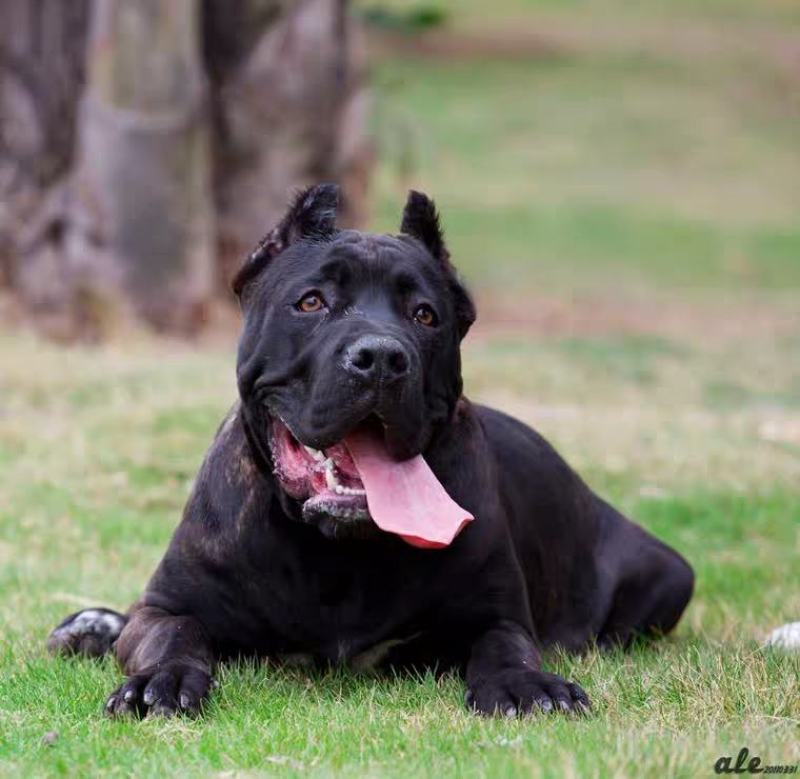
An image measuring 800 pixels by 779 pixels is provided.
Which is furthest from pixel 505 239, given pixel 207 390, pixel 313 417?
pixel 313 417

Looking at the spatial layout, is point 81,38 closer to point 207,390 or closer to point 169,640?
point 207,390

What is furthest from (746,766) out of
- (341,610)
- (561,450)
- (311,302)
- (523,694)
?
(561,450)

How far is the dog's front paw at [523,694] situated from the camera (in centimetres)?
465

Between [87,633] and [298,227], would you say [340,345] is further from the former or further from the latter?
[87,633]

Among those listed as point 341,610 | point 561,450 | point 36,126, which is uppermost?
point 341,610

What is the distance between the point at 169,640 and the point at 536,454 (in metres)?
1.73

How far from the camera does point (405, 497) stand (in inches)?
194

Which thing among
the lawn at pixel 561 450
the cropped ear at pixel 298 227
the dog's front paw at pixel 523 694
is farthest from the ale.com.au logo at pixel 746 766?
the cropped ear at pixel 298 227

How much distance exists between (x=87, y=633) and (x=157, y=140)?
28.2 feet

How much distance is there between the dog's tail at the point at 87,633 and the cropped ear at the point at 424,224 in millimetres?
1670

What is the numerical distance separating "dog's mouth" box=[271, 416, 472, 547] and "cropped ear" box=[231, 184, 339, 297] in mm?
572

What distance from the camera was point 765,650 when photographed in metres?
5.44

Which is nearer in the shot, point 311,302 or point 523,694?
point 523,694

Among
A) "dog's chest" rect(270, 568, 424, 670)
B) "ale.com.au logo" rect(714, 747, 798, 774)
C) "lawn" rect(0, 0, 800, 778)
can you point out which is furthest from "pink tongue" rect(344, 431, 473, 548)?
"ale.com.au logo" rect(714, 747, 798, 774)
